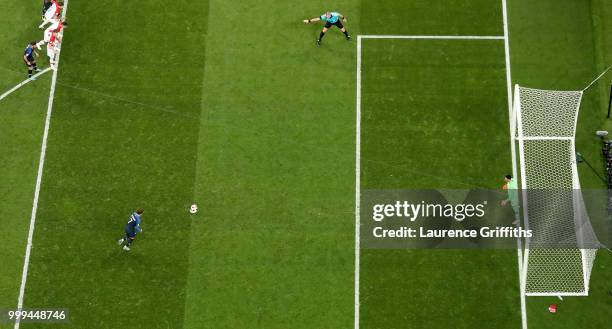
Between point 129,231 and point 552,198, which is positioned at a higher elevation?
point 552,198

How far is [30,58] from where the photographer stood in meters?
20.1

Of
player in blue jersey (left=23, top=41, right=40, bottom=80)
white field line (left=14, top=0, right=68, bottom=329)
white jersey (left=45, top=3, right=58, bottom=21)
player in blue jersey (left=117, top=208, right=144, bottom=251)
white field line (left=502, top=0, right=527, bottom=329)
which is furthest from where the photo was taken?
white jersey (left=45, top=3, right=58, bottom=21)

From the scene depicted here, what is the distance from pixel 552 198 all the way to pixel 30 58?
1632cm

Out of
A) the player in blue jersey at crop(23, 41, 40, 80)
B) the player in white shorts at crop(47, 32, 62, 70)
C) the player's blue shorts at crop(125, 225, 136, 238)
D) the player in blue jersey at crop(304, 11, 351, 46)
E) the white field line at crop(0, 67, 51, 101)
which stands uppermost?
the player in blue jersey at crop(304, 11, 351, 46)

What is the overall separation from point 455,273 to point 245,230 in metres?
6.26

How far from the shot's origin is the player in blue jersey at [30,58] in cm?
2008

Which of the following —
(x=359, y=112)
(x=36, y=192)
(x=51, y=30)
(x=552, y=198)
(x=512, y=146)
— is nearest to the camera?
(x=552, y=198)

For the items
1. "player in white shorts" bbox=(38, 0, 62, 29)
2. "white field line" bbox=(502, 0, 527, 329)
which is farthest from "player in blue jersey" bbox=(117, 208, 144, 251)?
"white field line" bbox=(502, 0, 527, 329)

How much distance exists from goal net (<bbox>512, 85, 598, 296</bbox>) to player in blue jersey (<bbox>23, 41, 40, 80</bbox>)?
48.7 feet

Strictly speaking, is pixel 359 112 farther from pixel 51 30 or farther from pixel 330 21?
pixel 51 30

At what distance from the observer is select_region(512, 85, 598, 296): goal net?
18422mm

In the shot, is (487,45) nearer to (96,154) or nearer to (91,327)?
(96,154)

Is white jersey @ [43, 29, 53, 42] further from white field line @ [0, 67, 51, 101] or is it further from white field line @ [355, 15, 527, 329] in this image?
white field line @ [355, 15, 527, 329]

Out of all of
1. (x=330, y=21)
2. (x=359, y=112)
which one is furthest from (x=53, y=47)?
(x=359, y=112)
